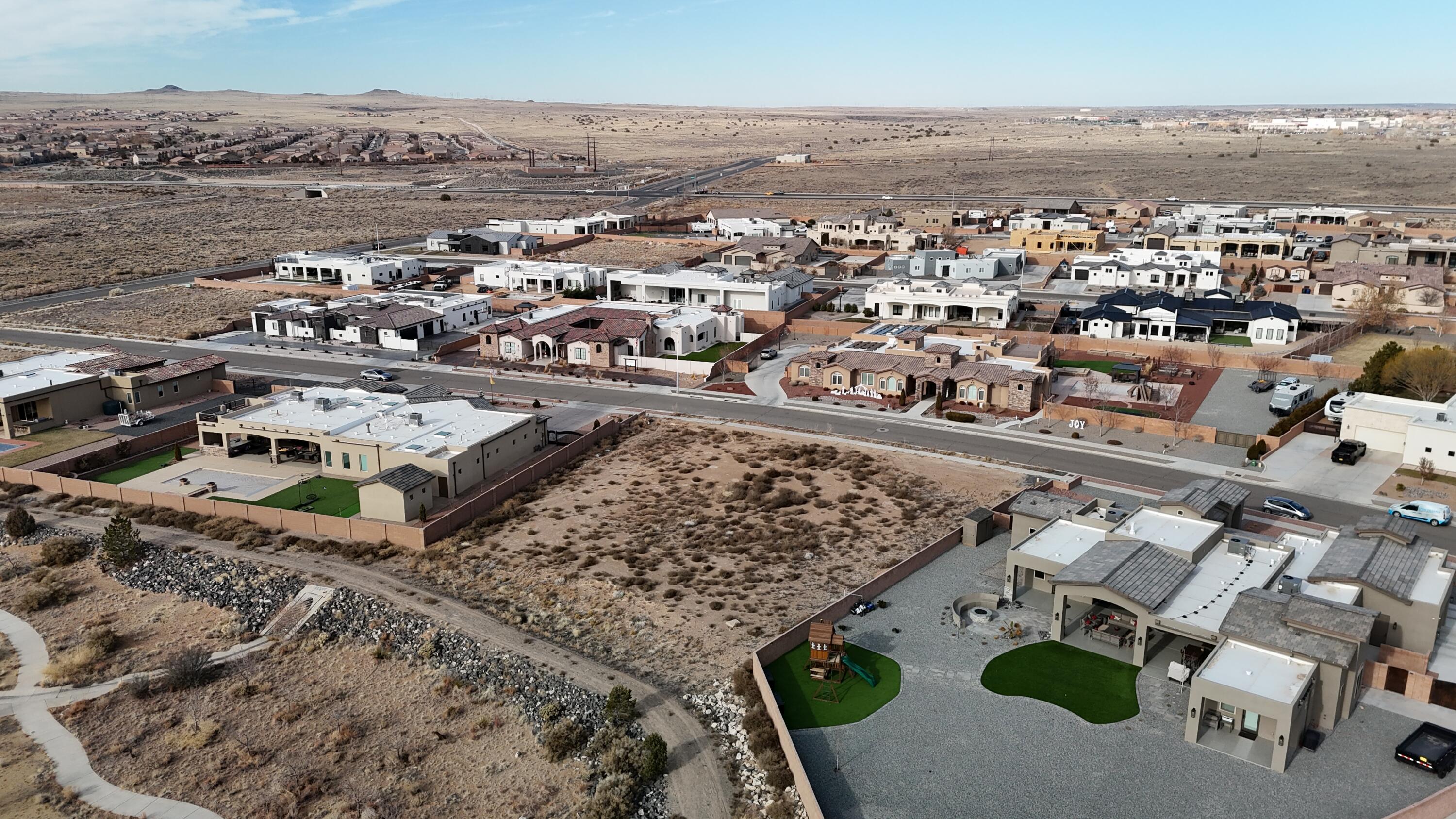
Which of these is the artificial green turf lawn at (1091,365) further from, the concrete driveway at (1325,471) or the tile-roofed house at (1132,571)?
the tile-roofed house at (1132,571)

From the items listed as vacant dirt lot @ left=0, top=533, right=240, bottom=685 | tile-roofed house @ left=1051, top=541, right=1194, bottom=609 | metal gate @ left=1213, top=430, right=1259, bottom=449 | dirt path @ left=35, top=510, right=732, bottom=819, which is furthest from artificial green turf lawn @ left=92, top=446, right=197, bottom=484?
metal gate @ left=1213, top=430, right=1259, bottom=449

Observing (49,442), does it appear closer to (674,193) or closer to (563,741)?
(563,741)

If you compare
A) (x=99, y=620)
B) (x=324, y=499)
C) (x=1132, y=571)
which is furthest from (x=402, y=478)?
(x=1132, y=571)

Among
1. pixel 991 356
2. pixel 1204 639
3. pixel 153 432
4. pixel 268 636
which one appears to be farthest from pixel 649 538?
pixel 991 356

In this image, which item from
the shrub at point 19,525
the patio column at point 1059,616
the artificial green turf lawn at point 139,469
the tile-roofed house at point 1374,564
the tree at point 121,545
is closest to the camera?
the tile-roofed house at point 1374,564

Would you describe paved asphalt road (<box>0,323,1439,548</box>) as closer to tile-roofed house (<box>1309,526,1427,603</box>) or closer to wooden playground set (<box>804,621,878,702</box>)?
tile-roofed house (<box>1309,526,1427,603</box>)

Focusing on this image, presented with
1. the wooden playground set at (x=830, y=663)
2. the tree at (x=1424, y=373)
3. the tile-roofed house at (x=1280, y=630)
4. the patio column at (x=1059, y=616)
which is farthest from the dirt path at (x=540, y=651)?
the tree at (x=1424, y=373)

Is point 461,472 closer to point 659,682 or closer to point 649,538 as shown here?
point 649,538
